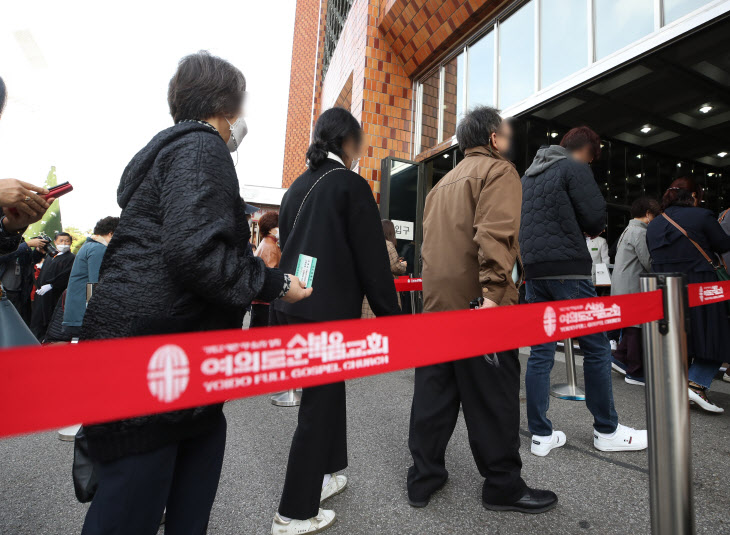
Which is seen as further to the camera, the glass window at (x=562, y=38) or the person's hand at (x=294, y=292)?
the glass window at (x=562, y=38)

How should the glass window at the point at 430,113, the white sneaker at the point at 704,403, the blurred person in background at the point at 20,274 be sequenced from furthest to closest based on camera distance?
the glass window at the point at 430,113 < the blurred person in background at the point at 20,274 < the white sneaker at the point at 704,403

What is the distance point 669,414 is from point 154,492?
1570 mm

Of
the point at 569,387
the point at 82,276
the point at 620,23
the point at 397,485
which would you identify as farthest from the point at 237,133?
the point at 620,23

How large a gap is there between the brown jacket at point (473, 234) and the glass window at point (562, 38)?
4.53m

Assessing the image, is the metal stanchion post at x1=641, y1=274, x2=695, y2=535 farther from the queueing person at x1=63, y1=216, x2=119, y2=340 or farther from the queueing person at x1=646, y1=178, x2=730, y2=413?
the queueing person at x1=63, y1=216, x2=119, y2=340

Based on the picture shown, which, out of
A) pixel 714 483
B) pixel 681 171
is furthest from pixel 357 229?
pixel 681 171

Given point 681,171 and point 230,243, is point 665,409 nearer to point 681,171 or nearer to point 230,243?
point 230,243

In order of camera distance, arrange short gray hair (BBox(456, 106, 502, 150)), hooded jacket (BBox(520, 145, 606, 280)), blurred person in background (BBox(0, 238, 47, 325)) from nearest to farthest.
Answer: short gray hair (BBox(456, 106, 502, 150)) < hooded jacket (BBox(520, 145, 606, 280)) < blurred person in background (BBox(0, 238, 47, 325))

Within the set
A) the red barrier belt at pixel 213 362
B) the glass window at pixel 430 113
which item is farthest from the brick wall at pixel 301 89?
the red barrier belt at pixel 213 362

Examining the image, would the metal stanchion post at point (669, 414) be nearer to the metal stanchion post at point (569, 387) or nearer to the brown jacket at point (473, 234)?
the brown jacket at point (473, 234)

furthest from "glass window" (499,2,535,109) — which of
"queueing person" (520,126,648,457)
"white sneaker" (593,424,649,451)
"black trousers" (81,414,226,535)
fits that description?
"black trousers" (81,414,226,535)

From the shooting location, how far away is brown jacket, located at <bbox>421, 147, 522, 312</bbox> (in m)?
1.91

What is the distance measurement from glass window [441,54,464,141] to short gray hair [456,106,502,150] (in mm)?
5952

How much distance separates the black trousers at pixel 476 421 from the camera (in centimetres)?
192
